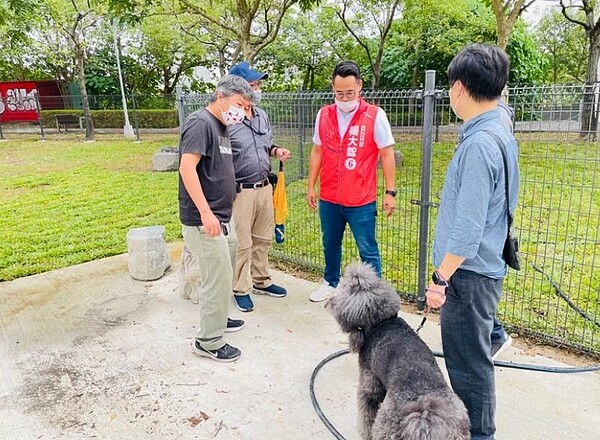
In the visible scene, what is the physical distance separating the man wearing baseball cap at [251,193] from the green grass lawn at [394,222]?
0.80 meters

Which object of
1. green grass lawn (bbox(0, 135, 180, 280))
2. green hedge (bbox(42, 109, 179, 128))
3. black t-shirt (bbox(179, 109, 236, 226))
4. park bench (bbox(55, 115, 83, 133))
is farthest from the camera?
green hedge (bbox(42, 109, 179, 128))

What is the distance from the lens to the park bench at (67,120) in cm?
1716

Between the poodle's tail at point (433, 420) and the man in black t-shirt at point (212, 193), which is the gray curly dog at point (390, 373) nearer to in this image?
the poodle's tail at point (433, 420)

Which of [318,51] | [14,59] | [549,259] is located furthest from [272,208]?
[14,59]

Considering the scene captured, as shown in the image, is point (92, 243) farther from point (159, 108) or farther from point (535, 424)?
point (159, 108)

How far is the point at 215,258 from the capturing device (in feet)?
8.73

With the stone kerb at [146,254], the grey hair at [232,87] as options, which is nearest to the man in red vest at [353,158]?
the grey hair at [232,87]

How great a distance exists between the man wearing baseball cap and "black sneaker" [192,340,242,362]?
62 cm

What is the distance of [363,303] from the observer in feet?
6.52

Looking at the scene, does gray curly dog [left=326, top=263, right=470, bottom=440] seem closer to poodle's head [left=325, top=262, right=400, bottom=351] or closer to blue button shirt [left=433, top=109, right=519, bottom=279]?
poodle's head [left=325, top=262, right=400, bottom=351]

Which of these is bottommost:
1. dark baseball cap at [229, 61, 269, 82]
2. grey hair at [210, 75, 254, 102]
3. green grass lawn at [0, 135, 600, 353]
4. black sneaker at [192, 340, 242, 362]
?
black sneaker at [192, 340, 242, 362]

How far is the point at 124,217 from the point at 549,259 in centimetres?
516

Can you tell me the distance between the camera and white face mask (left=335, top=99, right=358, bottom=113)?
121 inches

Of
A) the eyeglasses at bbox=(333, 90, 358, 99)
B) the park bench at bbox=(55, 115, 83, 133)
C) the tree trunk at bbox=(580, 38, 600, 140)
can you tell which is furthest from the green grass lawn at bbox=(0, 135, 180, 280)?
the park bench at bbox=(55, 115, 83, 133)
